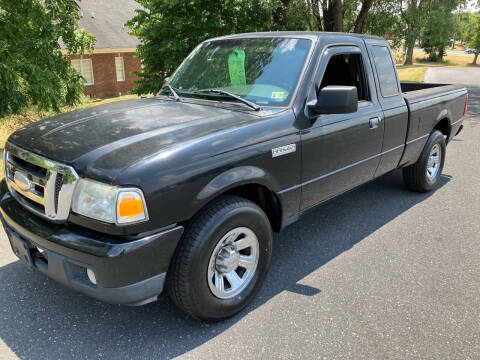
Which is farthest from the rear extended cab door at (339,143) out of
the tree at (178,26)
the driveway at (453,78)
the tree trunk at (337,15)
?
the driveway at (453,78)

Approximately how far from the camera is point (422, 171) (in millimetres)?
5430

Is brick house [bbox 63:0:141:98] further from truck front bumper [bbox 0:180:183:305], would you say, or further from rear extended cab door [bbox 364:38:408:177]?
truck front bumper [bbox 0:180:183:305]

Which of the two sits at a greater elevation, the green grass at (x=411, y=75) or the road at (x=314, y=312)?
the green grass at (x=411, y=75)

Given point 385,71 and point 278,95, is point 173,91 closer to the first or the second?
point 278,95

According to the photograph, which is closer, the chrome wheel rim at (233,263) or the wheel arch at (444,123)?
the chrome wheel rim at (233,263)

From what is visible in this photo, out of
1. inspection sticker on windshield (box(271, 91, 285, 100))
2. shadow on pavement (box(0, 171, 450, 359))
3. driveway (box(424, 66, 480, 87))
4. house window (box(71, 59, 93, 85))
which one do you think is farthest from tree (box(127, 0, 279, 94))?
driveway (box(424, 66, 480, 87))

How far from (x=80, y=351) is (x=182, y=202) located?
117cm

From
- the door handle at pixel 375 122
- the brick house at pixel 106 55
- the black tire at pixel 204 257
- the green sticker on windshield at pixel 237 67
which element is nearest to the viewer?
the black tire at pixel 204 257

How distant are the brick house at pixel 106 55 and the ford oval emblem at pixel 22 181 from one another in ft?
72.4

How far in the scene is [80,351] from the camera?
271 centimetres

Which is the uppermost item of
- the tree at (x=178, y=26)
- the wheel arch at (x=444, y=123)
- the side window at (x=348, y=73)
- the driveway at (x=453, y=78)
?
the tree at (x=178, y=26)

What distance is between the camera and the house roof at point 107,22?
2512 centimetres

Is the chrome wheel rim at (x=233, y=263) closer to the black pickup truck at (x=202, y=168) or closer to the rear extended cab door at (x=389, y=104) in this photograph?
the black pickup truck at (x=202, y=168)

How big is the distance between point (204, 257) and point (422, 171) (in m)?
3.78
